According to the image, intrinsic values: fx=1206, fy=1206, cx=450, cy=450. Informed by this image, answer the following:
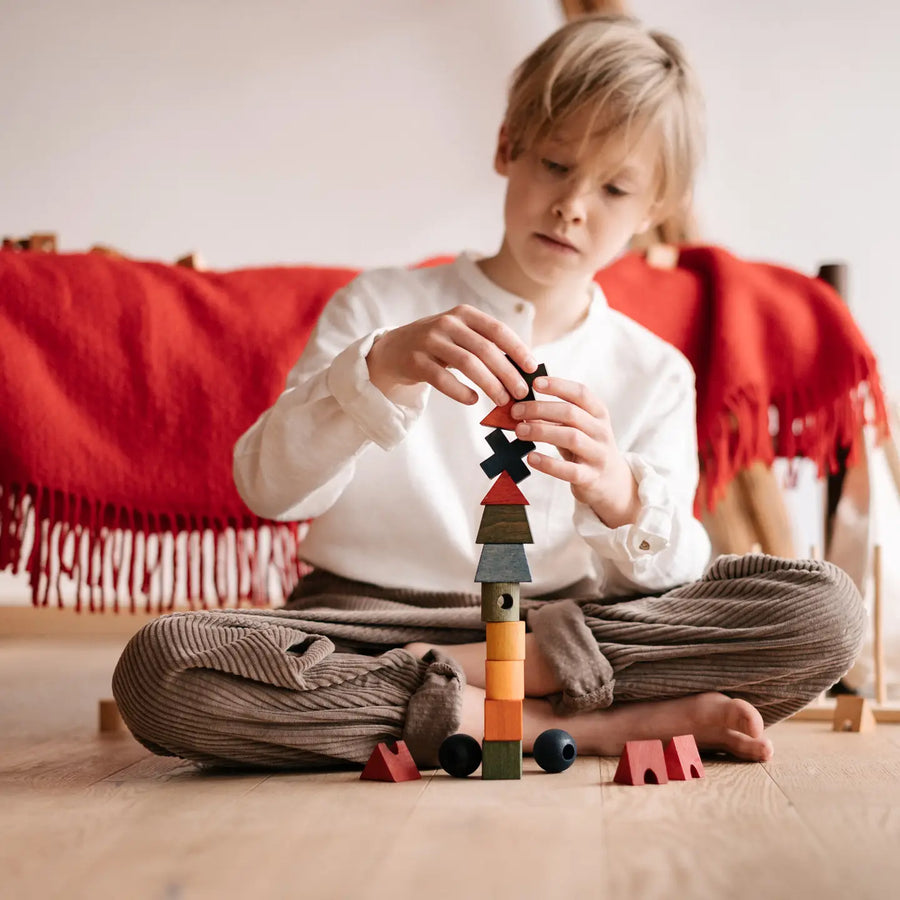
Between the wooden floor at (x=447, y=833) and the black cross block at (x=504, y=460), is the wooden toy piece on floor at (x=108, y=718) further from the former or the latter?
the black cross block at (x=504, y=460)

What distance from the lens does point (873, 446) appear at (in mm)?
1679

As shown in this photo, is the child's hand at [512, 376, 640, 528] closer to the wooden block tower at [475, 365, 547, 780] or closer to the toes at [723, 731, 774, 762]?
the wooden block tower at [475, 365, 547, 780]

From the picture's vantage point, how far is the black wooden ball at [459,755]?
0.97 meters

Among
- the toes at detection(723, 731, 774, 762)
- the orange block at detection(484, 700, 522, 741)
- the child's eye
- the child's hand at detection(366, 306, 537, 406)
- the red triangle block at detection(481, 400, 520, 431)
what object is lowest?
the toes at detection(723, 731, 774, 762)

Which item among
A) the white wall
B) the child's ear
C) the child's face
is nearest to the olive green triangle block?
the child's face

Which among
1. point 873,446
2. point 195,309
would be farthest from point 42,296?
point 873,446

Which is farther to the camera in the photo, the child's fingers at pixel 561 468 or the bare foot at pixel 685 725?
the bare foot at pixel 685 725

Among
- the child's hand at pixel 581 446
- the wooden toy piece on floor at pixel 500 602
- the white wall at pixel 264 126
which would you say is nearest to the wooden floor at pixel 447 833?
the wooden toy piece on floor at pixel 500 602

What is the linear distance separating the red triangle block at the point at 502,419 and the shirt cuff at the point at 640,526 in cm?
19

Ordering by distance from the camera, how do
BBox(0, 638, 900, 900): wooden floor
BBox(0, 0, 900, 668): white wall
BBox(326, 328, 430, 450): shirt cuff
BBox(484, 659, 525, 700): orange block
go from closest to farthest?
BBox(0, 638, 900, 900): wooden floor, BBox(484, 659, 525, 700): orange block, BBox(326, 328, 430, 450): shirt cuff, BBox(0, 0, 900, 668): white wall

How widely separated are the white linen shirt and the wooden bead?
0.18 m

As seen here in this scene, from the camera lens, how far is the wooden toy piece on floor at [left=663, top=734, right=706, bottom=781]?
0.97m

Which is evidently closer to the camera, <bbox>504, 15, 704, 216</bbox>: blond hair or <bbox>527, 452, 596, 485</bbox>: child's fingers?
<bbox>527, 452, 596, 485</bbox>: child's fingers

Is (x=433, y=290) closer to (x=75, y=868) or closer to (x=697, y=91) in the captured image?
(x=697, y=91)
